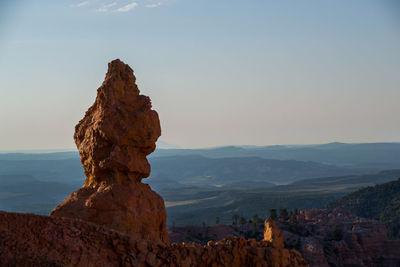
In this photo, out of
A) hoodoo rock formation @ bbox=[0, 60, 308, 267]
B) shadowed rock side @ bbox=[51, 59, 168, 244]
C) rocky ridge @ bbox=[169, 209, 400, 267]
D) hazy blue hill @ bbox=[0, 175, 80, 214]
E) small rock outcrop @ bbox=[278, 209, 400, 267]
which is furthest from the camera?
hazy blue hill @ bbox=[0, 175, 80, 214]

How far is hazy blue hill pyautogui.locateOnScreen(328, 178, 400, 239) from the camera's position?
191 ft

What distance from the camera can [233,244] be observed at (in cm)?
1016

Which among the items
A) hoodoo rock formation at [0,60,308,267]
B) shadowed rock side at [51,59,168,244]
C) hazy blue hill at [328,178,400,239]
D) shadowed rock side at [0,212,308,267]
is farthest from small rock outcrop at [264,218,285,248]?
hazy blue hill at [328,178,400,239]

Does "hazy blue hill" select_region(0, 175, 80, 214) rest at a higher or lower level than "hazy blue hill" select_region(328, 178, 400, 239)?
lower

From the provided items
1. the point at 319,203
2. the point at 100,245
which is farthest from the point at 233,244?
the point at 319,203

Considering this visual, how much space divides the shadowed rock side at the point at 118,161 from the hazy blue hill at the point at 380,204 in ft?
162

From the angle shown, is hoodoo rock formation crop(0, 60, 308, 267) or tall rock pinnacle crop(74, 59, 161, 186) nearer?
hoodoo rock formation crop(0, 60, 308, 267)

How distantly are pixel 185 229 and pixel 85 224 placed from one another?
121 feet

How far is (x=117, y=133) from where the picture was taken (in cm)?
1227

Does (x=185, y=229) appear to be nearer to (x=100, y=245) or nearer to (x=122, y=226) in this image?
(x=122, y=226)

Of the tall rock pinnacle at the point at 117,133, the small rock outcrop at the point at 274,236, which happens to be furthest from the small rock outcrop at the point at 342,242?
the tall rock pinnacle at the point at 117,133

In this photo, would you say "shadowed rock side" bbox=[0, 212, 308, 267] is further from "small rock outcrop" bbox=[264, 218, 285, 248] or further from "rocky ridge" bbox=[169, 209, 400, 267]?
"rocky ridge" bbox=[169, 209, 400, 267]

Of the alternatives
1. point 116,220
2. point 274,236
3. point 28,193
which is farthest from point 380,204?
point 28,193

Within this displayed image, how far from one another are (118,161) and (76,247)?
3.84 meters
